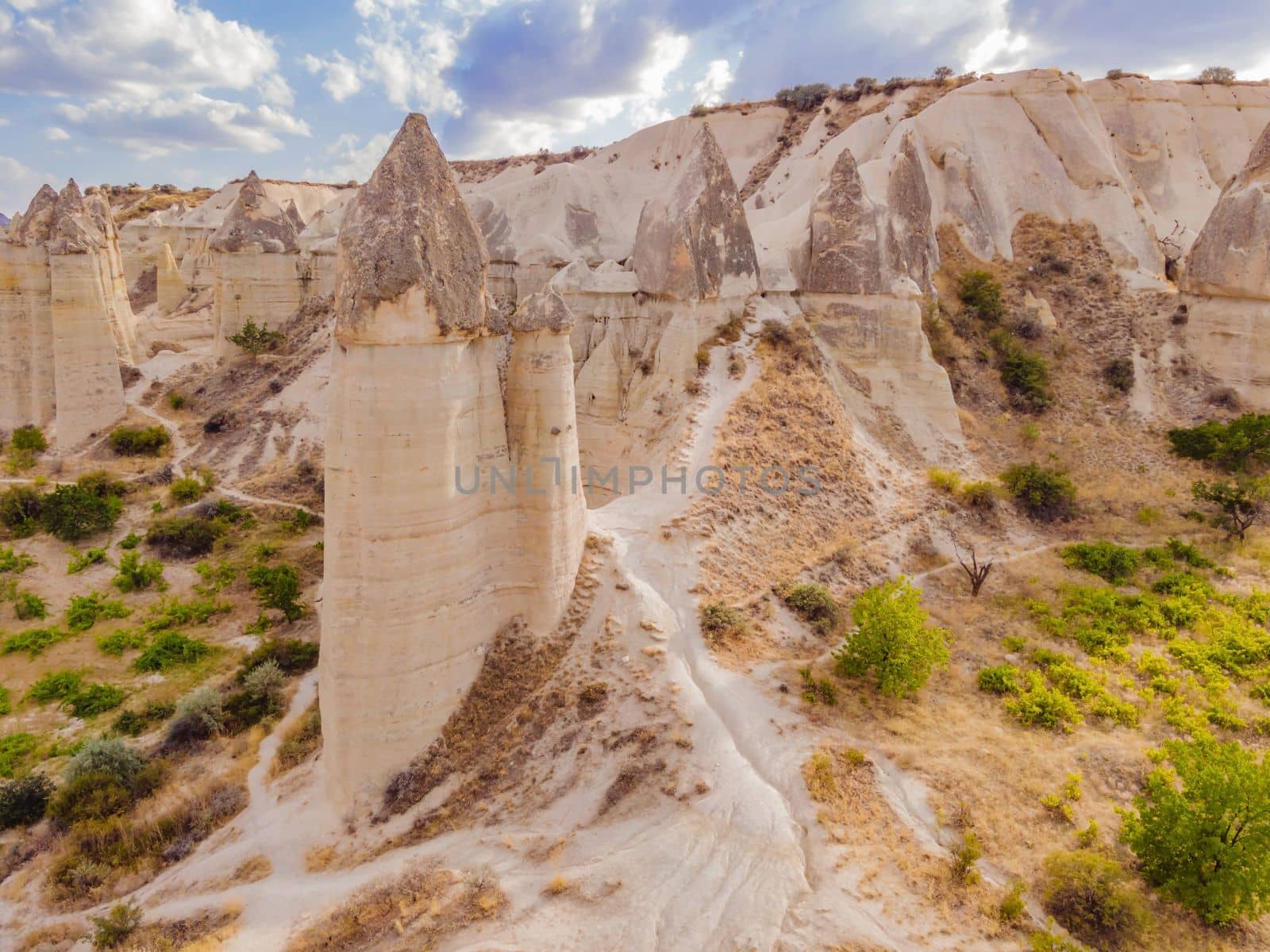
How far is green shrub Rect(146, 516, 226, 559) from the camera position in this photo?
78.7ft

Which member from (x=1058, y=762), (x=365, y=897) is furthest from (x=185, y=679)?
(x=1058, y=762)

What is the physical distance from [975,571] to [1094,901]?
1125cm

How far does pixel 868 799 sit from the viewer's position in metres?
11.2

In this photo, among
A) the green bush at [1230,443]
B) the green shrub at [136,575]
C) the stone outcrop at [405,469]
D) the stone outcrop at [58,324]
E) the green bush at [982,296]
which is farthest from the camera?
the green bush at [982,296]

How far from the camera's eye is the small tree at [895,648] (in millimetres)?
13938

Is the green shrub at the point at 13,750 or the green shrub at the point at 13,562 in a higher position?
the green shrub at the point at 13,562

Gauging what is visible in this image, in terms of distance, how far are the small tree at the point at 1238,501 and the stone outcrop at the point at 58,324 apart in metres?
42.0

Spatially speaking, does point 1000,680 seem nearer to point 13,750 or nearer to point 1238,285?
point 13,750

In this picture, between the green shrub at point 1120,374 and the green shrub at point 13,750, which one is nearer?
the green shrub at point 13,750

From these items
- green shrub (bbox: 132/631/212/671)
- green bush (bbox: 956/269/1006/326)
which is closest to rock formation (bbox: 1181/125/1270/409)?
green bush (bbox: 956/269/1006/326)

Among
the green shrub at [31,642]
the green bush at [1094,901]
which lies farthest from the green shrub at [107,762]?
the green bush at [1094,901]

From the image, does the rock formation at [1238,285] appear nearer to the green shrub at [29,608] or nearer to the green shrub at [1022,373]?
the green shrub at [1022,373]

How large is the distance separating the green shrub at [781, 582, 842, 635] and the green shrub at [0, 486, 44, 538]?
25.6m

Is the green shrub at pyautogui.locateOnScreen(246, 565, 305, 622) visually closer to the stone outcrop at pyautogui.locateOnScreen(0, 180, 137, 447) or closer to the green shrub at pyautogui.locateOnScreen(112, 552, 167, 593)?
the green shrub at pyautogui.locateOnScreen(112, 552, 167, 593)
